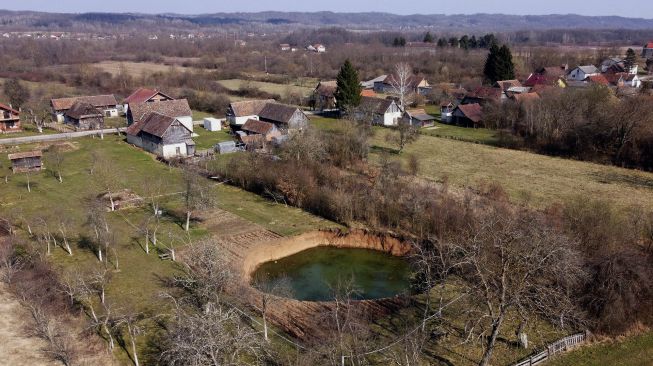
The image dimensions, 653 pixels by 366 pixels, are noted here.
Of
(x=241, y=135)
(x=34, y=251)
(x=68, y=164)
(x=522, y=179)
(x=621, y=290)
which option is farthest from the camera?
(x=241, y=135)

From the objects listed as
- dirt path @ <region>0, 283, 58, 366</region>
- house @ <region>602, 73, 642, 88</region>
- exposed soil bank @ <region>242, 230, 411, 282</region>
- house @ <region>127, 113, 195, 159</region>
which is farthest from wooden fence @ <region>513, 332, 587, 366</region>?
house @ <region>602, 73, 642, 88</region>

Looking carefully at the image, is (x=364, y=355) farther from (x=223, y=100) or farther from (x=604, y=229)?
(x=223, y=100)

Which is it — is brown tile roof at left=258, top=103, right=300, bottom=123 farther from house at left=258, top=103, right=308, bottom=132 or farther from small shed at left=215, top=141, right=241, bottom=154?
small shed at left=215, top=141, right=241, bottom=154

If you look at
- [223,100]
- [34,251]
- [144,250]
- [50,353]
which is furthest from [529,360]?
[223,100]

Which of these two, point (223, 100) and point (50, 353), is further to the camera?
point (223, 100)

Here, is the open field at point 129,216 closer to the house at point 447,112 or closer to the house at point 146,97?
the house at point 146,97

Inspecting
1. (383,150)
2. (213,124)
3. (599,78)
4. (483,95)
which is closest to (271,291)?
(383,150)
